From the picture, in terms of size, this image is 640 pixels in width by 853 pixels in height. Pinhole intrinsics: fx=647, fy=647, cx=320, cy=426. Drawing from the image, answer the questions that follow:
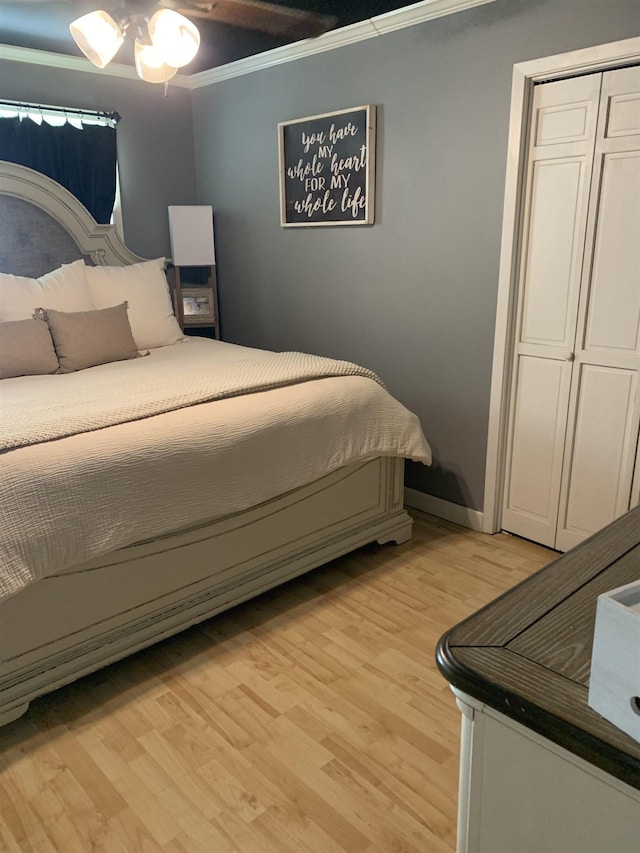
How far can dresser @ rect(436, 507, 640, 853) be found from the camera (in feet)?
2.25

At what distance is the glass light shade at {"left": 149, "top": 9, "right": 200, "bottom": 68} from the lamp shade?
5.04 feet

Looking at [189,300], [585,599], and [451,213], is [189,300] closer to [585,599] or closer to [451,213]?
[451,213]

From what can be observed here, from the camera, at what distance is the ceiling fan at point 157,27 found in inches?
86.4

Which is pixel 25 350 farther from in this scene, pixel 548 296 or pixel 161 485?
pixel 548 296

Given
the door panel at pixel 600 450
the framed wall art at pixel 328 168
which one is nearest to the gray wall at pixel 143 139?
the framed wall art at pixel 328 168

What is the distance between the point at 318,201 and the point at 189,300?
109 centimetres

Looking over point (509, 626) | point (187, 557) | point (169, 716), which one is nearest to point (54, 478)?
point (187, 557)

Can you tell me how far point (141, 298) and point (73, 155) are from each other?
0.89 m

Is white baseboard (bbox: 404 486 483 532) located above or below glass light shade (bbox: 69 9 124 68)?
below

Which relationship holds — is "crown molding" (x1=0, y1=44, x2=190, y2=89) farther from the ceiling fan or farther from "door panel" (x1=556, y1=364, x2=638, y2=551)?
"door panel" (x1=556, y1=364, x2=638, y2=551)

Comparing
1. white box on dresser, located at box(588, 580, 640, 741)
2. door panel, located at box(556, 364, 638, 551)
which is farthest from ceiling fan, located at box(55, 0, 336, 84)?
white box on dresser, located at box(588, 580, 640, 741)

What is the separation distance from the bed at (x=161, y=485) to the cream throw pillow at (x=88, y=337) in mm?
11

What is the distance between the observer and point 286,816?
1.58 m

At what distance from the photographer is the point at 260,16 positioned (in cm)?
285
